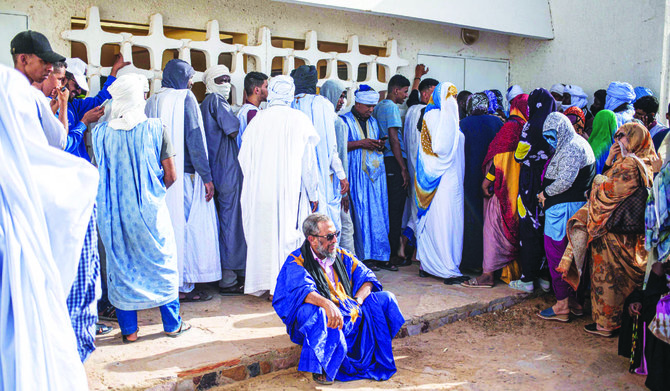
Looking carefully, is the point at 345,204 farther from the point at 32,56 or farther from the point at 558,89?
the point at 558,89

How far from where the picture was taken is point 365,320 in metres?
4.17

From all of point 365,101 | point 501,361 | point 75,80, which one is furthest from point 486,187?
point 75,80

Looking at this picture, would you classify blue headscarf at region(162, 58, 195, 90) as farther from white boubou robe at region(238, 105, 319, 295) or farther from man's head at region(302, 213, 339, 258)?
man's head at region(302, 213, 339, 258)

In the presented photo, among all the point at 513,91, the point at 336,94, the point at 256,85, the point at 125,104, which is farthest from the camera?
the point at 513,91

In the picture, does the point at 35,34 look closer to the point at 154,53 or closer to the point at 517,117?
the point at 154,53

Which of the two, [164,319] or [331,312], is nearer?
[331,312]

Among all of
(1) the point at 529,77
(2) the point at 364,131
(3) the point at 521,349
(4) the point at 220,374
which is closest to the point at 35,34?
(4) the point at 220,374

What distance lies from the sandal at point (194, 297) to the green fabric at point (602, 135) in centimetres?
381

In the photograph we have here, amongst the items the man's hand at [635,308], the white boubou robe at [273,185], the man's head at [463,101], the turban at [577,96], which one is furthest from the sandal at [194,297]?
the turban at [577,96]

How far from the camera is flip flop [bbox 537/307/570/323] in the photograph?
5.34 metres

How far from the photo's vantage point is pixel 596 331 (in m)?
4.99

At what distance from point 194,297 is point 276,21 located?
10.1 ft

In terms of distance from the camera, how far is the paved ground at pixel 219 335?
12.4 feet

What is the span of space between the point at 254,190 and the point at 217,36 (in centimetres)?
179
